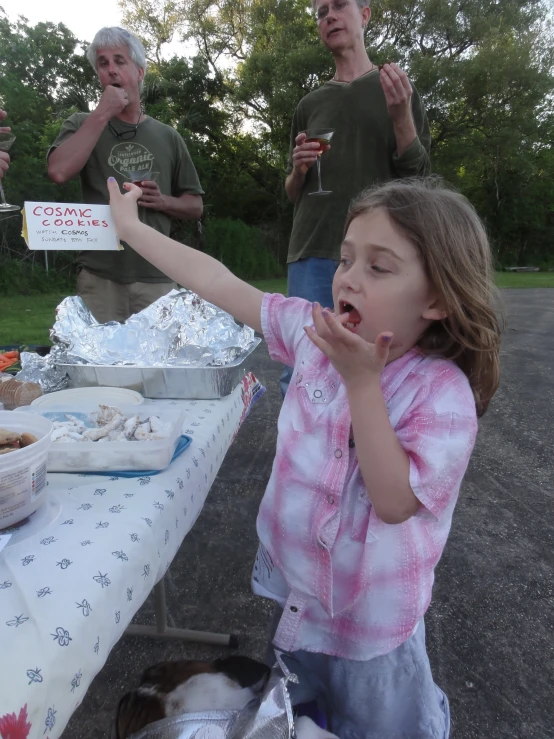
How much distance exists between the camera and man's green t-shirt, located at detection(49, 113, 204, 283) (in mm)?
2396

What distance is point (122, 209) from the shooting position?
52.6 inches

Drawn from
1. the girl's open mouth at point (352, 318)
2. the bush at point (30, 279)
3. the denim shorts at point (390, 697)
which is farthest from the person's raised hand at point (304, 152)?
the bush at point (30, 279)

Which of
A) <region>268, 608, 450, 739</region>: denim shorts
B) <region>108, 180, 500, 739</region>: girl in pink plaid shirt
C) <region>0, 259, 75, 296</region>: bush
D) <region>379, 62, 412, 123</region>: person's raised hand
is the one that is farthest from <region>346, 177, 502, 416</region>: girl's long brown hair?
<region>0, 259, 75, 296</region>: bush

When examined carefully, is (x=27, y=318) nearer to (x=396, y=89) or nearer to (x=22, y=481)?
(x=396, y=89)

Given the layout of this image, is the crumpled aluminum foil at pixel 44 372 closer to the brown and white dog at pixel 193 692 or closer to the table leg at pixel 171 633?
the table leg at pixel 171 633

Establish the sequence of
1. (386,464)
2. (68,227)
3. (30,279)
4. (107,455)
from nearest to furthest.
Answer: (386,464) → (107,455) → (68,227) → (30,279)

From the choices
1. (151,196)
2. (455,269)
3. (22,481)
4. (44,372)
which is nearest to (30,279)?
(151,196)

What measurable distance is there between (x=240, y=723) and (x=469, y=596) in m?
1.63

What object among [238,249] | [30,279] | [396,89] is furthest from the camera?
[238,249]

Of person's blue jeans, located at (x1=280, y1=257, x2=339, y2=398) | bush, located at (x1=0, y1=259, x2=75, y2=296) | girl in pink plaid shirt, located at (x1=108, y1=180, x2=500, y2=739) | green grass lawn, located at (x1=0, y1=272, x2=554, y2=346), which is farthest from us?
bush, located at (x1=0, y1=259, x2=75, y2=296)

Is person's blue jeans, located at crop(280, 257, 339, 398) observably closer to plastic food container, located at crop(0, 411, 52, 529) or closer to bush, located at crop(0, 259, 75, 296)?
plastic food container, located at crop(0, 411, 52, 529)

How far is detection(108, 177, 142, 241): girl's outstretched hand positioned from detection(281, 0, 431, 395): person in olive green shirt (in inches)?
51.1

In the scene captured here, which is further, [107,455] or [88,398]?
[88,398]

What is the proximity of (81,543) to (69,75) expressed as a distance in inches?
801
